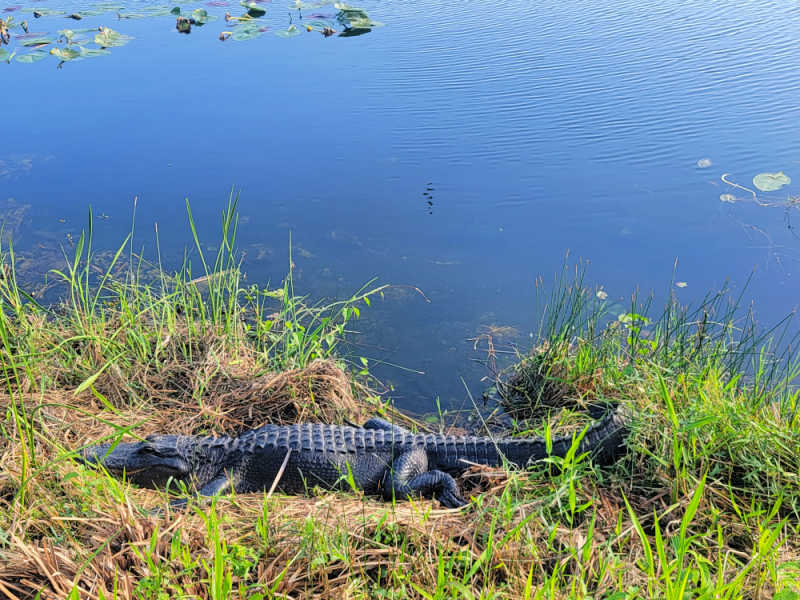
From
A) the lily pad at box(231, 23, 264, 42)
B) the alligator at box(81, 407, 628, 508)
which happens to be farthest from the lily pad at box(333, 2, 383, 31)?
the alligator at box(81, 407, 628, 508)

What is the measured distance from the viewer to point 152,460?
3258mm

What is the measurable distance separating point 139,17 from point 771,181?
9765 millimetres

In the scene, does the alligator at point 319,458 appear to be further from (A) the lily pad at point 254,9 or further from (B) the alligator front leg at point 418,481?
(A) the lily pad at point 254,9

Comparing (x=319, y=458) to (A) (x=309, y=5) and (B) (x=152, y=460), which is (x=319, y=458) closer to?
(B) (x=152, y=460)

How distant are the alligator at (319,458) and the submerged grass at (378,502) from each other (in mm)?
157

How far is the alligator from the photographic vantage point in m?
3.24

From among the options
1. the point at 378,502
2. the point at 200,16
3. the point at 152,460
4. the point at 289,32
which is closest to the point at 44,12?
the point at 200,16

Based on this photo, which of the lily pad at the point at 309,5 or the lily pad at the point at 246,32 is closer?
the lily pad at the point at 246,32

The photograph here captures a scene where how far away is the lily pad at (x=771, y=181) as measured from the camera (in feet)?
18.6

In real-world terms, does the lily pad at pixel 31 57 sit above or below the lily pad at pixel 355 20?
below

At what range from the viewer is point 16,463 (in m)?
2.67

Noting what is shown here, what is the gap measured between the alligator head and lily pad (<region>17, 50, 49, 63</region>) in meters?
7.87

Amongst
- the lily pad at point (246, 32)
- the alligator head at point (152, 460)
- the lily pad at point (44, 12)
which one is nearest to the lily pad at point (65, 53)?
the lily pad at point (246, 32)

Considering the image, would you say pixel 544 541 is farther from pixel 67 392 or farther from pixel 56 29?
pixel 56 29
